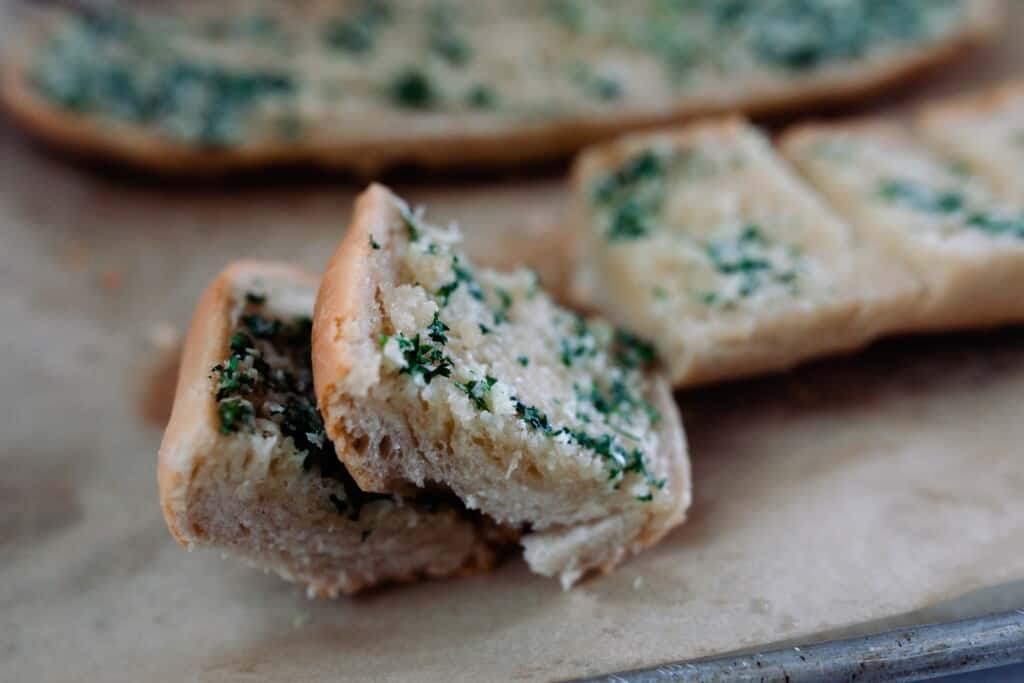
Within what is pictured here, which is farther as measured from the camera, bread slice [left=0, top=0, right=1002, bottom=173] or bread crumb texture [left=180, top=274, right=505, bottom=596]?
bread slice [left=0, top=0, right=1002, bottom=173]

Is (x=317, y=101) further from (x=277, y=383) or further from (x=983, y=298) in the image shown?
(x=983, y=298)

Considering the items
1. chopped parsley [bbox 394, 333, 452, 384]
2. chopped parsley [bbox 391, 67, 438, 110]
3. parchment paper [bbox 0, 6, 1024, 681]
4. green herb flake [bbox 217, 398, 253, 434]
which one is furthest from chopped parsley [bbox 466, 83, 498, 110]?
green herb flake [bbox 217, 398, 253, 434]

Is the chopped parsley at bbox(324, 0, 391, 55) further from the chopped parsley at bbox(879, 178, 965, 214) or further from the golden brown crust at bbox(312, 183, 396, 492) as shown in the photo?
the chopped parsley at bbox(879, 178, 965, 214)

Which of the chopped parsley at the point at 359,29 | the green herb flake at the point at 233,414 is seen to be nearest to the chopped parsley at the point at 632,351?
the green herb flake at the point at 233,414

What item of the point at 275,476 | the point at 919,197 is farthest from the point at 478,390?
the point at 919,197

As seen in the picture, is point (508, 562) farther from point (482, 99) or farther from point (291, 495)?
point (482, 99)
